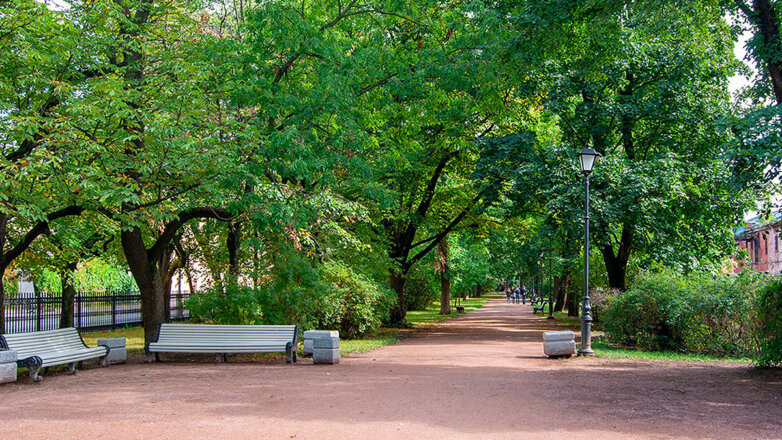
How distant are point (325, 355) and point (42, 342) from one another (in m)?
5.20

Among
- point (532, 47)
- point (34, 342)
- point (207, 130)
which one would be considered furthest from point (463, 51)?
point (34, 342)

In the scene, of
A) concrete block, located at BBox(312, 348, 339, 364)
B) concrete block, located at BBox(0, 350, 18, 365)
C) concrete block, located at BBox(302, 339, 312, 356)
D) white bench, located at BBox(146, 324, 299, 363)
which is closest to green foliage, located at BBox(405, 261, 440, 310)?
concrete block, located at BBox(302, 339, 312, 356)

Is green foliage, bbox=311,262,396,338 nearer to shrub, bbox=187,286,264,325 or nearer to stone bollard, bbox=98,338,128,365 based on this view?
shrub, bbox=187,286,264,325

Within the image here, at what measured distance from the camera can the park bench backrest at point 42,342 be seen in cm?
1063

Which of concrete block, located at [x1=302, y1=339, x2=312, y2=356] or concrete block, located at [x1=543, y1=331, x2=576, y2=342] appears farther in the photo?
concrete block, located at [x1=543, y1=331, x2=576, y2=342]

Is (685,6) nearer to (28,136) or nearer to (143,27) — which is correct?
(143,27)

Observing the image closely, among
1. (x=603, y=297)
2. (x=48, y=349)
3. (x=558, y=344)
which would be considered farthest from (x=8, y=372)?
(x=603, y=297)

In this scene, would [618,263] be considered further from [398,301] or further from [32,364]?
[32,364]

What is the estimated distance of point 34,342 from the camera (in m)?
11.1

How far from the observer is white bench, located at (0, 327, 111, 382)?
10521 millimetres

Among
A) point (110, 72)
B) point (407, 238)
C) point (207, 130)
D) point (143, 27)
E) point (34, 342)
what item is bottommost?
point (34, 342)

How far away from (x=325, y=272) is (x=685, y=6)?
11175mm

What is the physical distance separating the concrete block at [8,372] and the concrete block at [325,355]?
5.35m

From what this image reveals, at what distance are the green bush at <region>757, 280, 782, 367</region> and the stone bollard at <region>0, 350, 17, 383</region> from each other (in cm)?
1241
